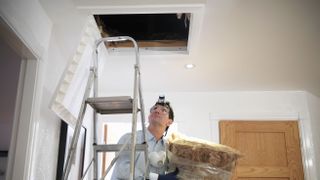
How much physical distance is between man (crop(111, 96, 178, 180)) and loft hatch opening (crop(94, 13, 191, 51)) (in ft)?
2.43

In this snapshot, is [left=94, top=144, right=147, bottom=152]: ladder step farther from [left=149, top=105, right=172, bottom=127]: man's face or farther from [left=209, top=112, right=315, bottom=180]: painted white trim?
[left=209, top=112, right=315, bottom=180]: painted white trim

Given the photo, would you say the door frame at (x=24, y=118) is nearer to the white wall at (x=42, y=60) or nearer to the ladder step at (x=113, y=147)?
the white wall at (x=42, y=60)

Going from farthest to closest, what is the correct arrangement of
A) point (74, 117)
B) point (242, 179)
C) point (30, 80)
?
point (242, 179)
point (74, 117)
point (30, 80)

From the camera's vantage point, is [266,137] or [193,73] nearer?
[193,73]

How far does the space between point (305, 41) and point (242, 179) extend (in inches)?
65.9

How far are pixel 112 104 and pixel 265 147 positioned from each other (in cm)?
251

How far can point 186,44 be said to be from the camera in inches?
115

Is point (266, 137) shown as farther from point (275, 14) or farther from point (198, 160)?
point (198, 160)

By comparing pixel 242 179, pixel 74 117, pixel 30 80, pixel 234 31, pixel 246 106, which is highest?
pixel 234 31

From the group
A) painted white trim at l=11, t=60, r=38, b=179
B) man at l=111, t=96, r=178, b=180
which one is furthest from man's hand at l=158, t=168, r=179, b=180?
painted white trim at l=11, t=60, r=38, b=179

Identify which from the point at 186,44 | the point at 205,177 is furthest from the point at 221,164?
the point at 186,44

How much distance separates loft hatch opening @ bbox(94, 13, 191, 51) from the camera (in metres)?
2.65

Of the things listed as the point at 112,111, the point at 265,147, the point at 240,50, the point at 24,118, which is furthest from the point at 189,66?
the point at 24,118

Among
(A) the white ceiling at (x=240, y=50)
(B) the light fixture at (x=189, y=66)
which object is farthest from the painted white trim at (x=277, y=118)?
(B) the light fixture at (x=189, y=66)
